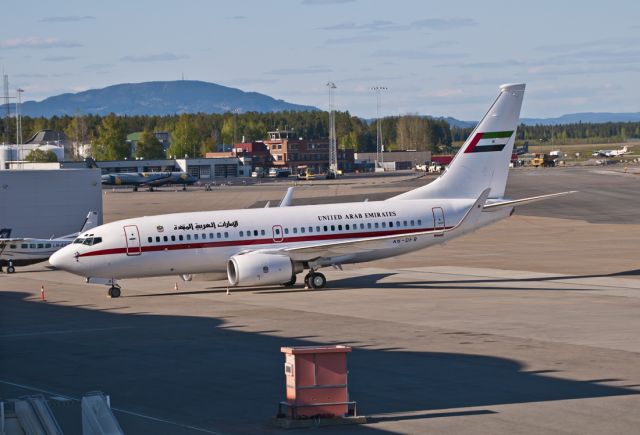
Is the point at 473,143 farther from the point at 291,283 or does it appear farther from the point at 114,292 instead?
the point at 114,292

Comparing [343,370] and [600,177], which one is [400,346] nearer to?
[343,370]

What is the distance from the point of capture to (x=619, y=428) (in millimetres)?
23531

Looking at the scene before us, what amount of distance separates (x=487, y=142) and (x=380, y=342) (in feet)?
71.9

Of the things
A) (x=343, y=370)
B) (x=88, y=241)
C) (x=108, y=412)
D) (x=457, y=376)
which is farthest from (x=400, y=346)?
(x=88, y=241)

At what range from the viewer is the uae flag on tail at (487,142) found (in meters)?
55.4

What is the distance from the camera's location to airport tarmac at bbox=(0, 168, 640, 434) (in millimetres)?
25516

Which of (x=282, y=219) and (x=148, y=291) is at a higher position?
(x=282, y=219)

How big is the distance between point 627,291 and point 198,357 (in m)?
22.2

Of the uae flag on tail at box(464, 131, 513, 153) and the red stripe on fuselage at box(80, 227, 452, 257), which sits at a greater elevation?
the uae flag on tail at box(464, 131, 513, 153)

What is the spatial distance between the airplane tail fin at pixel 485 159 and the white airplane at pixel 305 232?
0.16 feet

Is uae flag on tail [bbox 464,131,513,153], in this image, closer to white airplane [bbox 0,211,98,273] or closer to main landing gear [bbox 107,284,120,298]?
main landing gear [bbox 107,284,120,298]

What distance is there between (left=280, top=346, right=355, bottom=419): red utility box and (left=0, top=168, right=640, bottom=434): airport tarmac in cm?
87

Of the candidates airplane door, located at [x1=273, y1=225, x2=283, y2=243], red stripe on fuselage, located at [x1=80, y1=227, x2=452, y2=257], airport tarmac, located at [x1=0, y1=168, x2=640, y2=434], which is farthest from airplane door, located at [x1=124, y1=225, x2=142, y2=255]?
airplane door, located at [x1=273, y1=225, x2=283, y2=243]

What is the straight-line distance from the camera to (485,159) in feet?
182
